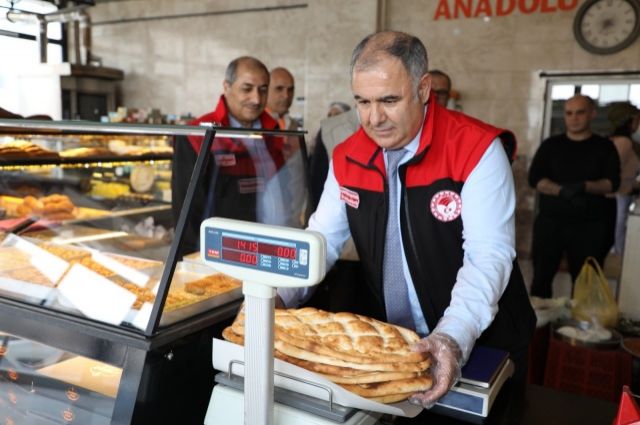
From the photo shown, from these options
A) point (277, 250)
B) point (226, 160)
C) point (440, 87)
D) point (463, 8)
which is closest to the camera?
point (277, 250)

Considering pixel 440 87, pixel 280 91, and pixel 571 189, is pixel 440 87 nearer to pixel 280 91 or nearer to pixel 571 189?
pixel 280 91

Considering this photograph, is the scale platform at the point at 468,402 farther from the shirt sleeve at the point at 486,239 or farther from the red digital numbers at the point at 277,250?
the red digital numbers at the point at 277,250

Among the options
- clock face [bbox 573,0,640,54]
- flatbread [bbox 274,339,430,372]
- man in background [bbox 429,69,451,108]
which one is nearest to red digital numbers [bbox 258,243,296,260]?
flatbread [bbox 274,339,430,372]

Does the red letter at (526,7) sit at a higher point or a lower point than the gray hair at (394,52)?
higher

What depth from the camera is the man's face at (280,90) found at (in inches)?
164

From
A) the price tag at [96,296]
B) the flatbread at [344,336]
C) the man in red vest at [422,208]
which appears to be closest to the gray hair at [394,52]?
the man in red vest at [422,208]

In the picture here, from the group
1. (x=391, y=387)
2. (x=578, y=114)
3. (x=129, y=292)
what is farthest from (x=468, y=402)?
(x=578, y=114)

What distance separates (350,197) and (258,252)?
35.9 inches

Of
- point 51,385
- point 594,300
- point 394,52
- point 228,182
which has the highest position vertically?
point 394,52

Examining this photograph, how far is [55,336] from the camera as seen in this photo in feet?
4.92

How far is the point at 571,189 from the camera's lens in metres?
4.28

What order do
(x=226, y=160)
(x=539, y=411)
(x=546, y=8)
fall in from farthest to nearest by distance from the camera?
1. (x=546, y=8)
2. (x=226, y=160)
3. (x=539, y=411)

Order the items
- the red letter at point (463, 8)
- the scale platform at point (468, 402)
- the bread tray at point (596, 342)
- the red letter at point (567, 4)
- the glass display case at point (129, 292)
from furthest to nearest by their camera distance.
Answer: the red letter at point (463, 8) < the red letter at point (567, 4) < the bread tray at point (596, 342) < the glass display case at point (129, 292) < the scale platform at point (468, 402)

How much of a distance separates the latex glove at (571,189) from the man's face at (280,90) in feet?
7.38
